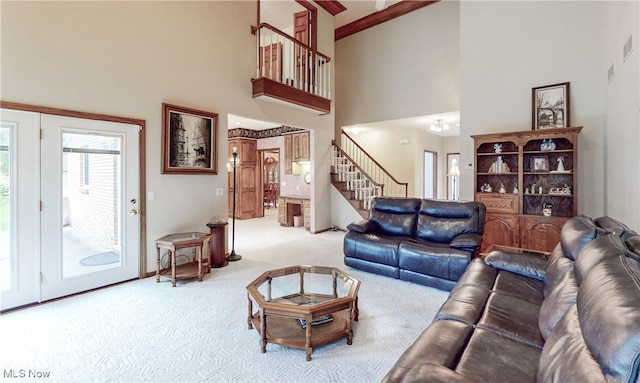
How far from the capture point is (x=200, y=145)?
4.32m

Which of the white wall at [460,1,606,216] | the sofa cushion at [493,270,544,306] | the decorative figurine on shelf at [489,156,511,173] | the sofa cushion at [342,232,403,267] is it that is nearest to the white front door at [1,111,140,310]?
the sofa cushion at [342,232,403,267]

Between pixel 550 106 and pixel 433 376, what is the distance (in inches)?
200

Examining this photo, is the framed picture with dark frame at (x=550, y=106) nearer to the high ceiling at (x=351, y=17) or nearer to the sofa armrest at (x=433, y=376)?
the high ceiling at (x=351, y=17)

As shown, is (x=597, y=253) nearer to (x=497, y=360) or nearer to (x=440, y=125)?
(x=497, y=360)

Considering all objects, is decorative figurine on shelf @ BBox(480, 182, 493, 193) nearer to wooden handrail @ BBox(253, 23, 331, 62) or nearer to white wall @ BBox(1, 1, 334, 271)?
white wall @ BBox(1, 1, 334, 271)

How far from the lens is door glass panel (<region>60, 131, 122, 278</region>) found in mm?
3193

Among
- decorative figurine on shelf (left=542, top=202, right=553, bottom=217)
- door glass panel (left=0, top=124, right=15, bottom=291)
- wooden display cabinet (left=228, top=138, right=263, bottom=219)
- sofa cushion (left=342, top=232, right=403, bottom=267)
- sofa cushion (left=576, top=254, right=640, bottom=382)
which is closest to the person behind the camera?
sofa cushion (left=576, top=254, right=640, bottom=382)

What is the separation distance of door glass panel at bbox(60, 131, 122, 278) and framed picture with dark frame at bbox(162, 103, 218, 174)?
0.57m

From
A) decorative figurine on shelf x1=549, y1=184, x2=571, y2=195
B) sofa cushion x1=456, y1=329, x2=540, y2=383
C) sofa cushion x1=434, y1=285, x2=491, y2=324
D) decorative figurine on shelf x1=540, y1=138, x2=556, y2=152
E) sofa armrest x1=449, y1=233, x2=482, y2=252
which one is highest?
decorative figurine on shelf x1=540, y1=138, x2=556, y2=152

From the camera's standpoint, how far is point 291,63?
5508mm

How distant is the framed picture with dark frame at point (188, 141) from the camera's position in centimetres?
393

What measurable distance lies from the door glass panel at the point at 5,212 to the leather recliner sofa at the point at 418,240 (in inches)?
141

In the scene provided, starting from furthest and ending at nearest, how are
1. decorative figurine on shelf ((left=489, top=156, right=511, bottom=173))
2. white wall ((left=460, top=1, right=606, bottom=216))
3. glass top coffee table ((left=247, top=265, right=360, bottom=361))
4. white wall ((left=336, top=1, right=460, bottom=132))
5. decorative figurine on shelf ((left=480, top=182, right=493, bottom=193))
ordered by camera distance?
white wall ((left=336, top=1, right=460, bottom=132)) < decorative figurine on shelf ((left=480, top=182, right=493, bottom=193)) < decorative figurine on shelf ((left=489, top=156, right=511, bottom=173)) < white wall ((left=460, top=1, right=606, bottom=216)) < glass top coffee table ((left=247, top=265, right=360, bottom=361))

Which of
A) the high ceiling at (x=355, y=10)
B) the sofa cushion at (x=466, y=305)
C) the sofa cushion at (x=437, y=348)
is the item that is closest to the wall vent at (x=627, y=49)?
the sofa cushion at (x=466, y=305)
